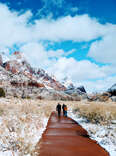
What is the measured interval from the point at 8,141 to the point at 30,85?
2792 inches

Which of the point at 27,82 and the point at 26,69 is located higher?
the point at 26,69

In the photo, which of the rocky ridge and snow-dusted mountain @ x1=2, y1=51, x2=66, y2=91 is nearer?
the rocky ridge

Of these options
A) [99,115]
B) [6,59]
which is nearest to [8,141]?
[99,115]

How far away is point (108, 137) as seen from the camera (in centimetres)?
741

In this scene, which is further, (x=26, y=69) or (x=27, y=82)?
(x=26, y=69)

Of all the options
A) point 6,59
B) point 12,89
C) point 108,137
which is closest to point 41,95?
point 12,89

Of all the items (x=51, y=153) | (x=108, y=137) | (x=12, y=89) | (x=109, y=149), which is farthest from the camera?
(x=12, y=89)

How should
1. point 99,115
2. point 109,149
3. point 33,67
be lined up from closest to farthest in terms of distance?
point 109,149, point 99,115, point 33,67

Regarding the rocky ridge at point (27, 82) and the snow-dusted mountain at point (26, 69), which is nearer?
the rocky ridge at point (27, 82)

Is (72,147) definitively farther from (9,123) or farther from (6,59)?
(6,59)

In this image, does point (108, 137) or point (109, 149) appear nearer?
point (109, 149)

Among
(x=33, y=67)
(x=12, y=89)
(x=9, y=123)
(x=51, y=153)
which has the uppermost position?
(x=33, y=67)

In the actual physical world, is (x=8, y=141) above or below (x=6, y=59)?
below

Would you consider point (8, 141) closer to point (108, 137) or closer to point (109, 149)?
point (109, 149)
